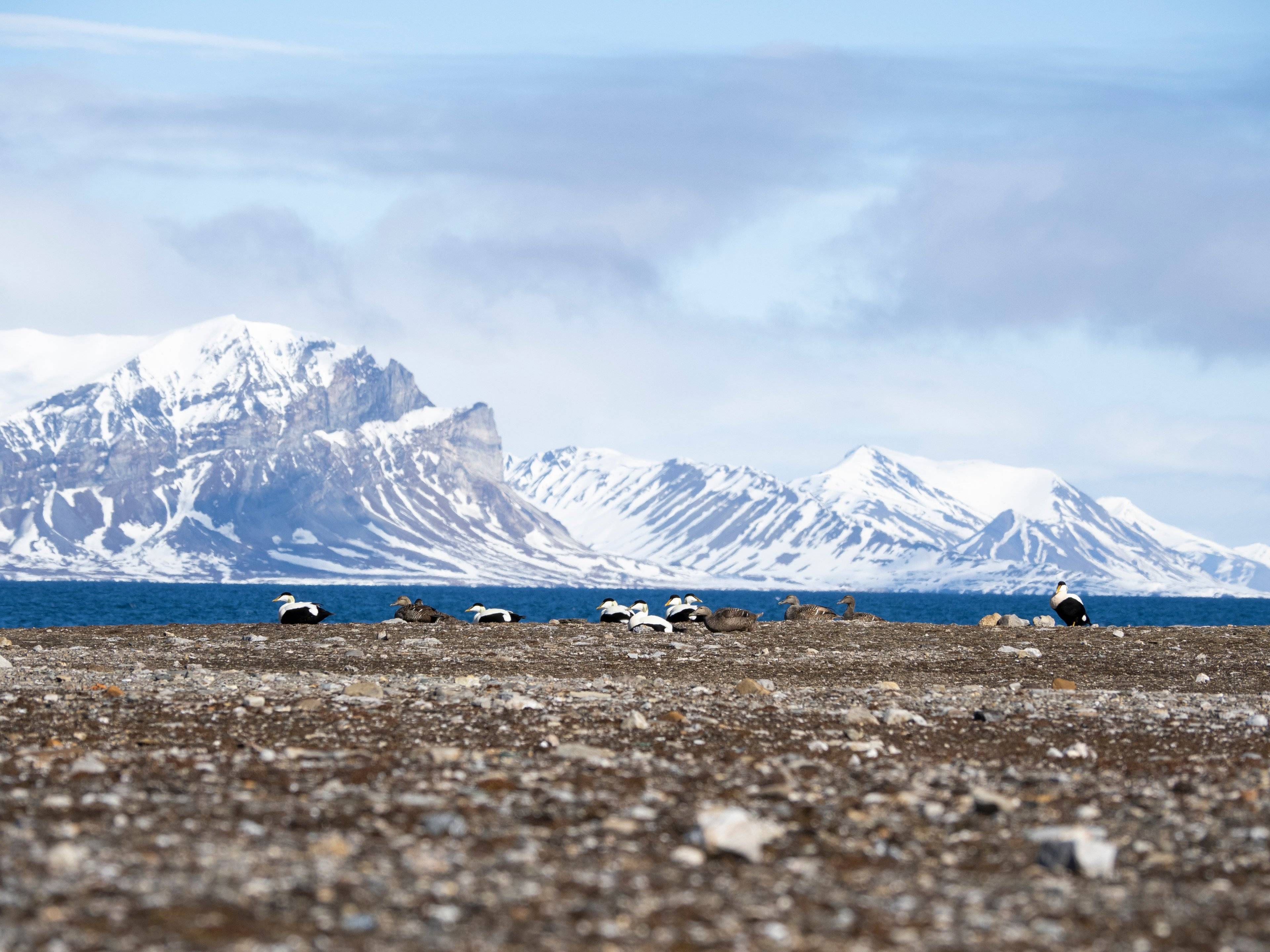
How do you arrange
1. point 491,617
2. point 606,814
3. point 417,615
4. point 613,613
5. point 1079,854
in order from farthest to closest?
point 613,613 → point 417,615 → point 491,617 → point 606,814 → point 1079,854

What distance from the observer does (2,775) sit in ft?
38.6

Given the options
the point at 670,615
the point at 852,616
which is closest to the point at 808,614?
the point at 852,616

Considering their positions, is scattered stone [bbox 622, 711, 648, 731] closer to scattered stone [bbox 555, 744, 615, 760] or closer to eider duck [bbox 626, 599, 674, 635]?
scattered stone [bbox 555, 744, 615, 760]

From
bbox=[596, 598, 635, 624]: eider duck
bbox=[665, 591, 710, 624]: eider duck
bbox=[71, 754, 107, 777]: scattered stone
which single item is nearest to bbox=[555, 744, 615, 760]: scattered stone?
bbox=[71, 754, 107, 777]: scattered stone

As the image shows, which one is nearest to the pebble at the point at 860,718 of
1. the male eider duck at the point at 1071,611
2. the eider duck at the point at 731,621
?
the eider duck at the point at 731,621

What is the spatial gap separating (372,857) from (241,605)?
5090 inches

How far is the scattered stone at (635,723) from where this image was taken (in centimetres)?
1507

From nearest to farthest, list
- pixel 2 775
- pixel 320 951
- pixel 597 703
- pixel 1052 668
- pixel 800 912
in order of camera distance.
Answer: pixel 320 951 < pixel 800 912 < pixel 2 775 < pixel 597 703 < pixel 1052 668

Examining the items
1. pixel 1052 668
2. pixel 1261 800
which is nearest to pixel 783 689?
pixel 1052 668

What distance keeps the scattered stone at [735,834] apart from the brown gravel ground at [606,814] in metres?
0.09

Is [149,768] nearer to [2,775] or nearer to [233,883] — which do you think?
[2,775]

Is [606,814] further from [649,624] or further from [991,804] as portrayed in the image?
[649,624]

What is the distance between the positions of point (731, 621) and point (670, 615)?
6.83m

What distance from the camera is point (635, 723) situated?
49.8 feet
